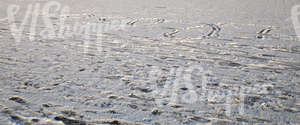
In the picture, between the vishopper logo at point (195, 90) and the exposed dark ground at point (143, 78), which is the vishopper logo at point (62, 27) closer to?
the exposed dark ground at point (143, 78)

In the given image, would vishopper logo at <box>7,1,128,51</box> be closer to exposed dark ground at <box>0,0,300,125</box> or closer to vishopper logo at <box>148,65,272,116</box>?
exposed dark ground at <box>0,0,300,125</box>

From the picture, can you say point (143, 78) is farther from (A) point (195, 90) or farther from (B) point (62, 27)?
(B) point (62, 27)

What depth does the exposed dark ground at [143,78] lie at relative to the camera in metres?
2.60

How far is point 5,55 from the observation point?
437 centimetres

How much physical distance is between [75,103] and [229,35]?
187 inches

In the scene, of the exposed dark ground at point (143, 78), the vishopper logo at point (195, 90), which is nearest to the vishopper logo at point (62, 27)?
the exposed dark ground at point (143, 78)

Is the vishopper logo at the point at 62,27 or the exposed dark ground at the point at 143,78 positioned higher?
the vishopper logo at the point at 62,27

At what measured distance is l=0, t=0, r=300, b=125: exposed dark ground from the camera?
2.60m

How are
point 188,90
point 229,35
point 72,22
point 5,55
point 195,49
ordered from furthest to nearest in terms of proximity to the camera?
point 72,22 < point 229,35 < point 195,49 < point 5,55 < point 188,90

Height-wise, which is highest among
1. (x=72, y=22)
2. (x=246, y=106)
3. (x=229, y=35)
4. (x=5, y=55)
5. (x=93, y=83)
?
(x=72, y=22)

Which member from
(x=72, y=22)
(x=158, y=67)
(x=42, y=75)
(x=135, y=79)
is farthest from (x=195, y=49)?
(x=72, y=22)

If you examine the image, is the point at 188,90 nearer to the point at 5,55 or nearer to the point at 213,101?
the point at 213,101

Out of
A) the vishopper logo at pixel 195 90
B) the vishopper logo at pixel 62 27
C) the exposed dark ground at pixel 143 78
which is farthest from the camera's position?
the vishopper logo at pixel 62 27

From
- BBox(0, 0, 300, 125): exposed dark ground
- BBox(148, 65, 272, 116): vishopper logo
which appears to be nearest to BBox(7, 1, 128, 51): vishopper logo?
BBox(0, 0, 300, 125): exposed dark ground
